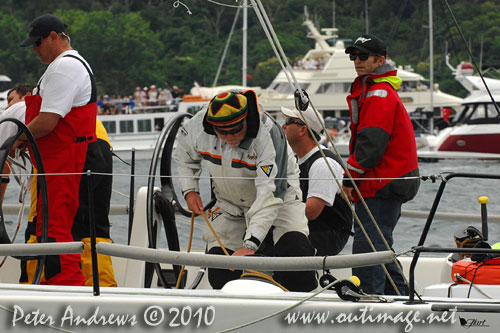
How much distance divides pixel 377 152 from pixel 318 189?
0.44 meters

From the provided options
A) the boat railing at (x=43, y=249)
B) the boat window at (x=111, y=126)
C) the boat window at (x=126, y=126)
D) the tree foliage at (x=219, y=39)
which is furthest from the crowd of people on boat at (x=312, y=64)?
the boat railing at (x=43, y=249)

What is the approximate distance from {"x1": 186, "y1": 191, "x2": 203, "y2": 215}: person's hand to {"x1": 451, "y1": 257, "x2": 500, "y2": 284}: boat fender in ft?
3.98

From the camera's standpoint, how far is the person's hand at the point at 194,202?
4.71 metres

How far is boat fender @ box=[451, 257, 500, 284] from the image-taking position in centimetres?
452

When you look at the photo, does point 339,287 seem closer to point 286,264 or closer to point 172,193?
point 286,264

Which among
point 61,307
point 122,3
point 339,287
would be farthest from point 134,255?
point 122,3

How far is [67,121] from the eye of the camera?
481 cm

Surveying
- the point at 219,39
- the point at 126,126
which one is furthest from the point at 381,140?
the point at 219,39

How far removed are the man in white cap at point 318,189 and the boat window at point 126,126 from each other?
35.8 metres

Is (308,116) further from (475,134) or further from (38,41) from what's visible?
(475,134)

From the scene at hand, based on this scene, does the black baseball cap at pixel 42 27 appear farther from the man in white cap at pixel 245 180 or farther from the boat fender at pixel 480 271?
the boat fender at pixel 480 271

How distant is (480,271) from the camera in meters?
4.55

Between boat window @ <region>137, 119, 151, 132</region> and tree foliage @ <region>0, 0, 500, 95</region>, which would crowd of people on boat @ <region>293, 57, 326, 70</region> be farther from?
boat window @ <region>137, 119, 151, 132</region>

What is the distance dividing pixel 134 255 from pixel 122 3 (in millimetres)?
83631
